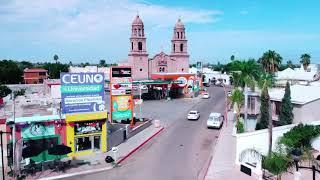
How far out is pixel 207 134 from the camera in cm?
4122

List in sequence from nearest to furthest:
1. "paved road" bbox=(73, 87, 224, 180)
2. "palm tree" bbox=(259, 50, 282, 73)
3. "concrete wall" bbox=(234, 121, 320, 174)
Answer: "paved road" bbox=(73, 87, 224, 180)
"concrete wall" bbox=(234, 121, 320, 174)
"palm tree" bbox=(259, 50, 282, 73)

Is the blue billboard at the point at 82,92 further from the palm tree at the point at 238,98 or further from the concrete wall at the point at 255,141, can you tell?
the palm tree at the point at 238,98

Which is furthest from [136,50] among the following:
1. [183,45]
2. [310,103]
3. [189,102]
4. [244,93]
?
[310,103]

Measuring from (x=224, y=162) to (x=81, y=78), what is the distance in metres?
13.6

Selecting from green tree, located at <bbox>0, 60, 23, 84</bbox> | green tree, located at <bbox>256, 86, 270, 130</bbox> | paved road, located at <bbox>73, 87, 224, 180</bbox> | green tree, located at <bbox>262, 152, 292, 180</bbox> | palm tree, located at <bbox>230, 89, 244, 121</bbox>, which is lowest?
paved road, located at <bbox>73, 87, 224, 180</bbox>

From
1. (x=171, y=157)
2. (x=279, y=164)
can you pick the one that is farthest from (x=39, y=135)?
(x=279, y=164)

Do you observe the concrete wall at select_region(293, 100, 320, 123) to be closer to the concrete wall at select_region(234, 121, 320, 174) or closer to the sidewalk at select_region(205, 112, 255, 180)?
the concrete wall at select_region(234, 121, 320, 174)

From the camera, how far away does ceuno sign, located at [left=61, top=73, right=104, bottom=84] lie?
3091 cm

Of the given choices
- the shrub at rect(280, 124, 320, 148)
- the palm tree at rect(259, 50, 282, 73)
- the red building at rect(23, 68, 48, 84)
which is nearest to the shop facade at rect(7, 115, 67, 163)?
the shrub at rect(280, 124, 320, 148)

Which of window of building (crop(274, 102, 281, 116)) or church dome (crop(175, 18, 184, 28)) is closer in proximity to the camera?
window of building (crop(274, 102, 281, 116))

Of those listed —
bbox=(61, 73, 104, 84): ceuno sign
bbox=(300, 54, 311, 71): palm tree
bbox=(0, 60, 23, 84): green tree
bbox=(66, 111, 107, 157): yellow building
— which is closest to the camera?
bbox=(61, 73, 104, 84): ceuno sign

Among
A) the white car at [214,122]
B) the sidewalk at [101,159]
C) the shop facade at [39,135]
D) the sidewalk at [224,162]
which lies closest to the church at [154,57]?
the white car at [214,122]

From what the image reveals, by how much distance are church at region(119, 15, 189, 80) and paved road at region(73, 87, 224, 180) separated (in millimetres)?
42094

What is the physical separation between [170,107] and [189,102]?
8401 millimetres
